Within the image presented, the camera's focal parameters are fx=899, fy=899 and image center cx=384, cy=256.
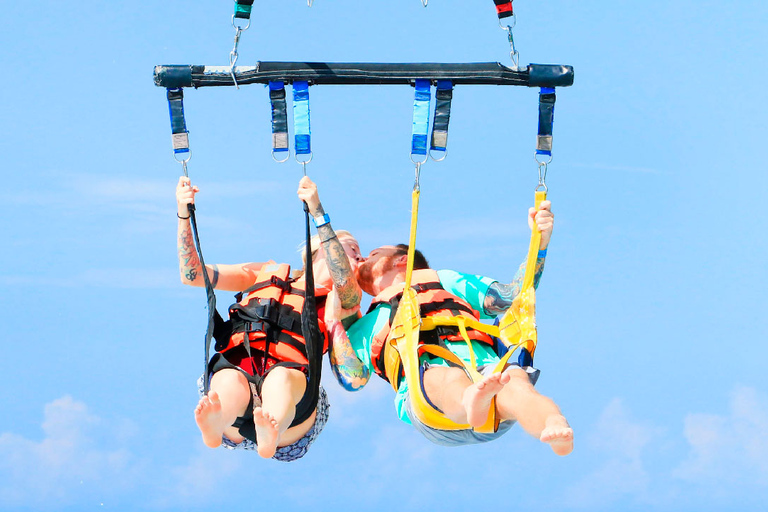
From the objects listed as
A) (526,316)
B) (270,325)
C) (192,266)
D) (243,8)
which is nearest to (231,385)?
(270,325)

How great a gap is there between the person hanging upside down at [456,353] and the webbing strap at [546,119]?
1.10 ft

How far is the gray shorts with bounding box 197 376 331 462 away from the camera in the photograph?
5.41 m

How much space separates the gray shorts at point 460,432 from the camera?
4.96 meters

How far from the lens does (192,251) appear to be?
18.3 feet

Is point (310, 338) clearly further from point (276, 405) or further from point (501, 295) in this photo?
point (501, 295)

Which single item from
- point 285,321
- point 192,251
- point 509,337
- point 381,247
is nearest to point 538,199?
point 509,337

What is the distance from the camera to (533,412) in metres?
4.40

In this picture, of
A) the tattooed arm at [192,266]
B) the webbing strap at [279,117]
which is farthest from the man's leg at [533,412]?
the tattooed arm at [192,266]

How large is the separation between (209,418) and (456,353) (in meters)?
1.59

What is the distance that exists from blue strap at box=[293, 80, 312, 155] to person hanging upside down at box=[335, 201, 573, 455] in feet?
3.93

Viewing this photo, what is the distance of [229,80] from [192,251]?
1.08 metres

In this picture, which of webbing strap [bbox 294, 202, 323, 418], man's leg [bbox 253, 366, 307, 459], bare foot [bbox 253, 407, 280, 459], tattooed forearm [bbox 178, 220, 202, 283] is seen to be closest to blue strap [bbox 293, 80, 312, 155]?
webbing strap [bbox 294, 202, 323, 418]

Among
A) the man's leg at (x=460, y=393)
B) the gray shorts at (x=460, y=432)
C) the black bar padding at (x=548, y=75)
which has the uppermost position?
the black bar padding at (x=548, y=75)

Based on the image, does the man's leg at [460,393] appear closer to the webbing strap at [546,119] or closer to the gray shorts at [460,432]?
the gray shorts at [460,432]
